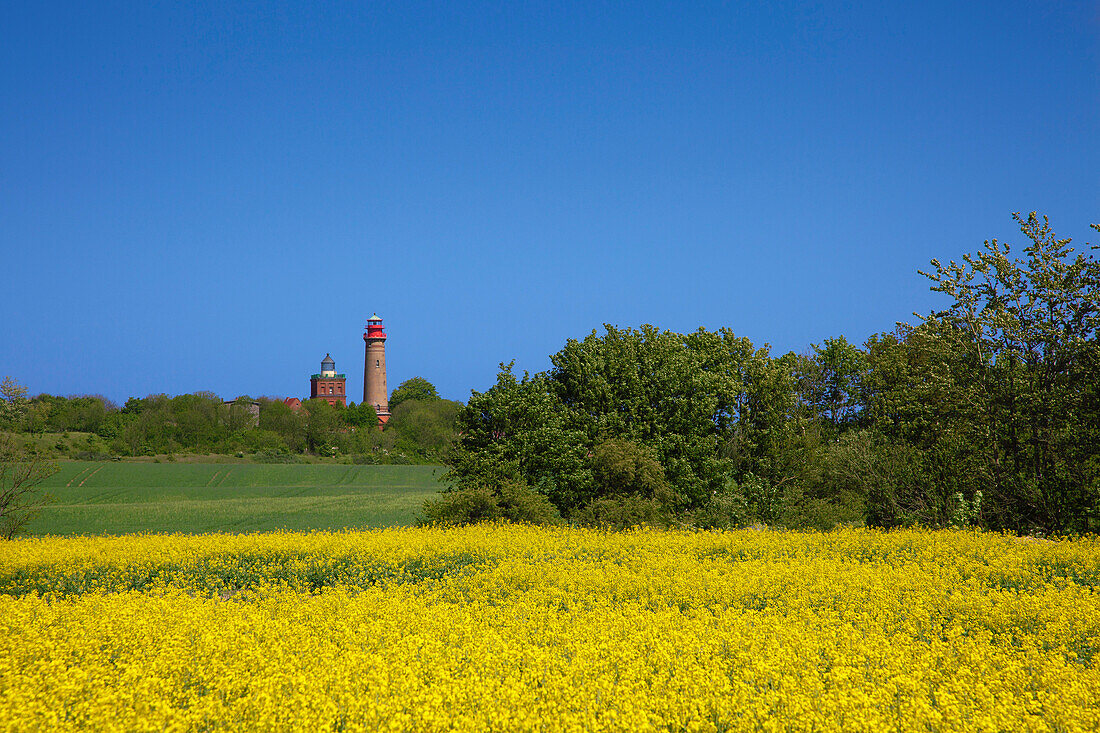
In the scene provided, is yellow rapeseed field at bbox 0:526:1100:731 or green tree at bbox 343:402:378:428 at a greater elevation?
green tree at bbox 343:402:378:428

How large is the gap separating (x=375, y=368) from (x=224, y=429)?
37.9m

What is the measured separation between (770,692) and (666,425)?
2401 cm

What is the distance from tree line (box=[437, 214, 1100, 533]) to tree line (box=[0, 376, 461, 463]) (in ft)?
191

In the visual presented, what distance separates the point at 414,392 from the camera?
15662cm

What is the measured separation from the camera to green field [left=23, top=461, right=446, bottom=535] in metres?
38.5

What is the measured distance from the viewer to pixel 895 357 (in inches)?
1535

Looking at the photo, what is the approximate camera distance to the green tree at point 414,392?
155250 millimetres

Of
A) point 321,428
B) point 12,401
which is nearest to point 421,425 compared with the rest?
point 321,428

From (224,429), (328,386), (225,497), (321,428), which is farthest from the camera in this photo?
(328,386)

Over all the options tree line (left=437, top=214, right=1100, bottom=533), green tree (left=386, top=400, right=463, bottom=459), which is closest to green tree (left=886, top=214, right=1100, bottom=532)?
tree line (left=437, top=214, right=1100, bottom=533)

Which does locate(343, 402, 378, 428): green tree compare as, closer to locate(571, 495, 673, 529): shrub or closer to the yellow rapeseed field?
locate(571, 495, 673, 529): shrub

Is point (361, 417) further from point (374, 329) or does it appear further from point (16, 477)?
point (16, 477)

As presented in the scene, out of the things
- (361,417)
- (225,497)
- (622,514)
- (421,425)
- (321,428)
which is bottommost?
(225,497)

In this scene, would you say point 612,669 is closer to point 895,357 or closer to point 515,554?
point 515,554
